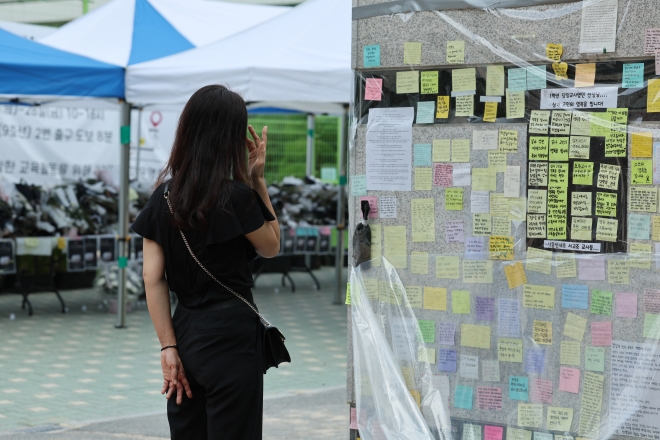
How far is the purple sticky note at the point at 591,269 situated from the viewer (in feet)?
10.9

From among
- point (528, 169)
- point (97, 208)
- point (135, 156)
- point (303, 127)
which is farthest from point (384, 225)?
point (303, 127)

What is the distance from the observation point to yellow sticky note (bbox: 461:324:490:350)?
11.7 ft

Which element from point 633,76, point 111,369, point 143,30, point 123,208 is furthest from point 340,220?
point 633,76

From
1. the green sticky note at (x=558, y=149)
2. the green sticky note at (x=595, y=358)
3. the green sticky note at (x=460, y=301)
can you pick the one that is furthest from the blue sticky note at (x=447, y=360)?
the green sticky note at (x=558, y=149)

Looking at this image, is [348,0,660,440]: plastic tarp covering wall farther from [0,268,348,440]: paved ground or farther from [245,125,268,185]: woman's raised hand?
[0,268,348,440]: paved ground

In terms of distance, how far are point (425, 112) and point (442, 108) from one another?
0.23ft

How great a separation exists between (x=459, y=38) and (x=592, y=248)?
3.01ft

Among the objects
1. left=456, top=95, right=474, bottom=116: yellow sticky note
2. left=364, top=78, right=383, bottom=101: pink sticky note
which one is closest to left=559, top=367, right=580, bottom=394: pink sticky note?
left=456, top=95, right=474, bottom=116: yellow sticky note

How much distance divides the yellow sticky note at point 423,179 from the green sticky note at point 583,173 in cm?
54

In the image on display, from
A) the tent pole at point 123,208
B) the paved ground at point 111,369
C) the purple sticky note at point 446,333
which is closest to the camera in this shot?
the purple sticky note at point 446,333

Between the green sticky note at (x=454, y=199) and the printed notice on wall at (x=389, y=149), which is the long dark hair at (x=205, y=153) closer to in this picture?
the printed notice on wall at (x=389, y=149)

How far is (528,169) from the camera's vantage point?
3.42 metres

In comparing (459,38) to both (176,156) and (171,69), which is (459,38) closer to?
(176,156)

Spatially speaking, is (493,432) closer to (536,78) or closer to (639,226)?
(639,226)
